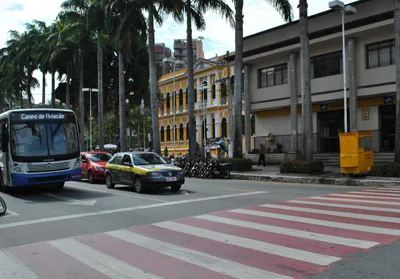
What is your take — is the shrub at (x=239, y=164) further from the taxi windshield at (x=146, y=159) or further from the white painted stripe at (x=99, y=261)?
the white painted stripe at (x=99, y=261)

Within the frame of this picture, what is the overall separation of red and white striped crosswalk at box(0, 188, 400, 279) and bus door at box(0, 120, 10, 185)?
26.9 ft

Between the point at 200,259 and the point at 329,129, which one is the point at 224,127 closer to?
the point at 329,129

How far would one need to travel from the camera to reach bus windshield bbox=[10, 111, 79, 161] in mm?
14711

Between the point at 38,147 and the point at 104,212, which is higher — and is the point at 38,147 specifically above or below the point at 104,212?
above

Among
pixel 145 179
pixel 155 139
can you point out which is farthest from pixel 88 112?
pixel 145 179

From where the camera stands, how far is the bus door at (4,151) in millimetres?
14523

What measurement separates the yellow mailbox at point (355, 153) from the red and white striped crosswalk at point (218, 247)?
27.9 feet

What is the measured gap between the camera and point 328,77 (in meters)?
28.4

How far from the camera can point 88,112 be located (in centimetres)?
4669

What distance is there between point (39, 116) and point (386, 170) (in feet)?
47.8

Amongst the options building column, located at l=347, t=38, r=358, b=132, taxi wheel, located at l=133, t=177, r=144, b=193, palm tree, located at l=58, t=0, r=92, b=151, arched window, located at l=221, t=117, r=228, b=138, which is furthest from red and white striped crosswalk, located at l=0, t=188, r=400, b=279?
arched window, located at l=221, t=117, r=228, b=138

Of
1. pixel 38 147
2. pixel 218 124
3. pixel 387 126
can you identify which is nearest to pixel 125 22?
pixel 38 147

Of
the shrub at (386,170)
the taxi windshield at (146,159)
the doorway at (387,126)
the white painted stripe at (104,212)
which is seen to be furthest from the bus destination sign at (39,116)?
the doorway at (387,126)

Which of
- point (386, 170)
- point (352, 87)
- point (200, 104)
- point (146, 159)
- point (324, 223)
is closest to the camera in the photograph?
point (324, 223)
